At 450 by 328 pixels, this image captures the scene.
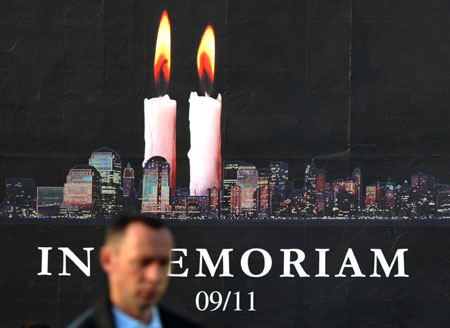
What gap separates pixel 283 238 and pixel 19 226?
2096mm

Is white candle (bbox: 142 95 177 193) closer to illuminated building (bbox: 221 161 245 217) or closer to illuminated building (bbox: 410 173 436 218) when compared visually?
illuminated building (bbox: 221 161 245 217)

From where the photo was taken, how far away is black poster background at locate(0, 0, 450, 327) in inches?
300

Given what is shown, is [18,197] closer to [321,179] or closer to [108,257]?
[321,179]

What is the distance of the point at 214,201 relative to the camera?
7695 mm

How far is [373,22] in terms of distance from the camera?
302 inches

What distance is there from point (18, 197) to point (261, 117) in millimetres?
2037

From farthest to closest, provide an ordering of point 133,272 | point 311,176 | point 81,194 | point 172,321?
point 81,194 < point 311,176 < point 172,321 < point 133,272

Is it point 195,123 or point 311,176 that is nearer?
point 311,176

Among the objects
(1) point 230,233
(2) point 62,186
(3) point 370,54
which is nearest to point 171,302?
(1) point 230,233

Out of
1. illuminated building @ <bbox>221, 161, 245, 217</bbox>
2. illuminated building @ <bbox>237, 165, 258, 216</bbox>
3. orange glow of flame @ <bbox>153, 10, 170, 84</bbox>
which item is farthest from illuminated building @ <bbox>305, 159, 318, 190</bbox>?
orange glow of flame @ <bbox>153, 10, 170, 84</bbox>

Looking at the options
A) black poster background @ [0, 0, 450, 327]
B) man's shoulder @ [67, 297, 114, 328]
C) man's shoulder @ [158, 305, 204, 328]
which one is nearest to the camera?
man's shoulder @ [67, 297, 114, 328]

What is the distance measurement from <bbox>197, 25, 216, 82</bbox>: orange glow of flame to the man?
5243mm

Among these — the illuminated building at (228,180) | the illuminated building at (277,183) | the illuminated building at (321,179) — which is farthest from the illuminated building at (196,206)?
the illuminated building at (321,179)

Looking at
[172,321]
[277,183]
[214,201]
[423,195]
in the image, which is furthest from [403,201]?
[172,321]
